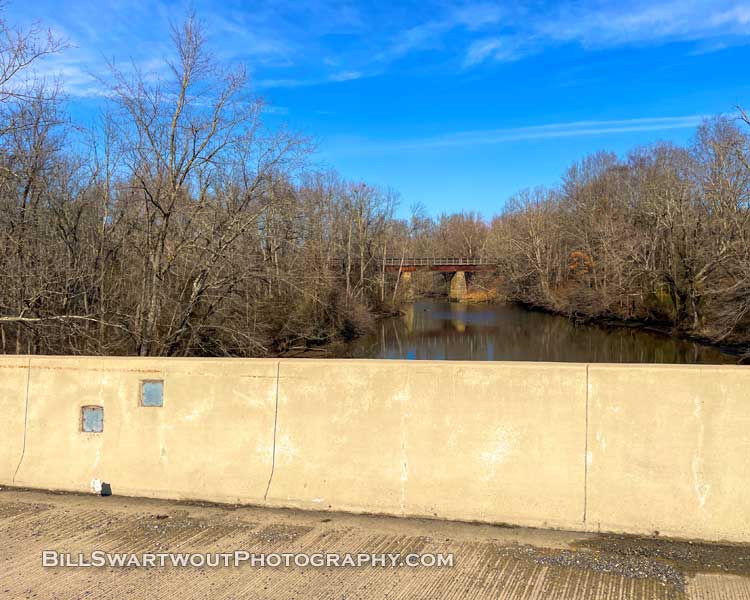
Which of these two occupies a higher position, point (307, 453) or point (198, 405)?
point (198, 405)

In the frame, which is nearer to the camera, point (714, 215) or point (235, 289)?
point (235, 289)

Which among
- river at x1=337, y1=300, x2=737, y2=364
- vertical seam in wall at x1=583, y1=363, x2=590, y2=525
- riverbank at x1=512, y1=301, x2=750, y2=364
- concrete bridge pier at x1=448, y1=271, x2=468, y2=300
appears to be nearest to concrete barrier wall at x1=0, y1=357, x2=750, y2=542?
vertical seam in wall at x1=583, y1=363, x2=590, y2=525

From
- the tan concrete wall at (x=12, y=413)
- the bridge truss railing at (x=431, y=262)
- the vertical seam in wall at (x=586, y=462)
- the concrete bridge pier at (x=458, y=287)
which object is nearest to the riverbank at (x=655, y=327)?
the bridge truss railing at (x=431, y=262)

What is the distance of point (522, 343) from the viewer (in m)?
30.8

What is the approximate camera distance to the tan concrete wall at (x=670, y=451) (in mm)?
3881

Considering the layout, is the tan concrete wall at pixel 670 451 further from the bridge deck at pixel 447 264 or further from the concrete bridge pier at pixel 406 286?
the bridge deck at pixel 447 264

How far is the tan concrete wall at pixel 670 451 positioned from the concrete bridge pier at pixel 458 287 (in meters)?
68.7

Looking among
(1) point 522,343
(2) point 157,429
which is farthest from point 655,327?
(2) point 157,429

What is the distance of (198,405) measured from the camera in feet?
15.6

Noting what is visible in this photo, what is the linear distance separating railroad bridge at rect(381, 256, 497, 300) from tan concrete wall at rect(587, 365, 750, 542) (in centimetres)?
4774

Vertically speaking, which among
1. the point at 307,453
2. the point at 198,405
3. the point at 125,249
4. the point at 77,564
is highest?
the point at 125,249

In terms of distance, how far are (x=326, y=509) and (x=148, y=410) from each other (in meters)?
1.66

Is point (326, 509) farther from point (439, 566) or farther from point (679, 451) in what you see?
point (679, 451)

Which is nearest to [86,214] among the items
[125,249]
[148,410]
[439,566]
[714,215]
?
[125,249]
